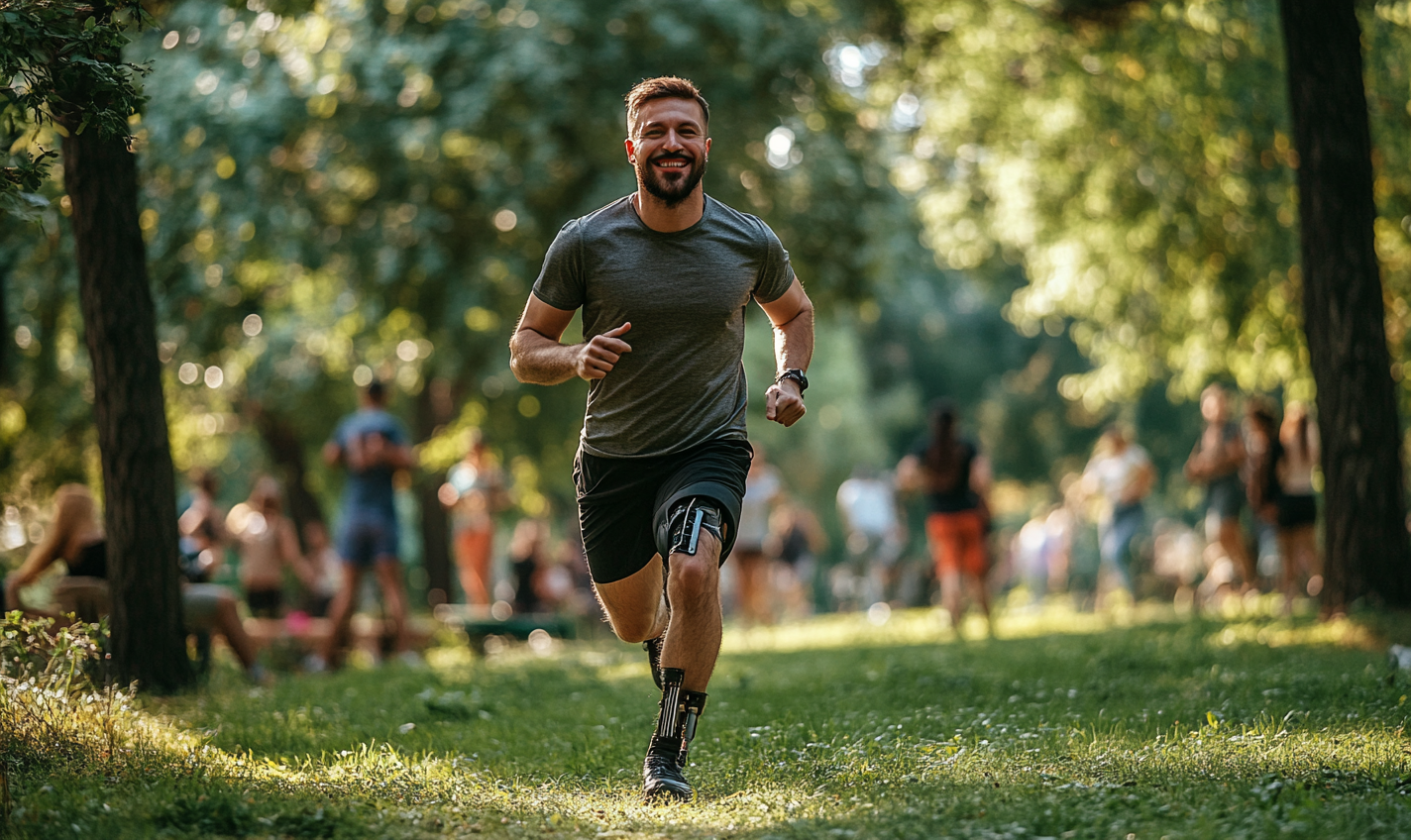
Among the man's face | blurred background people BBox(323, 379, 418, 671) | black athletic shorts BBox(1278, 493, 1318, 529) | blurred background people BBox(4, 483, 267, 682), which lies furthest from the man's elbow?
black athletic shorts BBox(1278, 493, 1318, 529)

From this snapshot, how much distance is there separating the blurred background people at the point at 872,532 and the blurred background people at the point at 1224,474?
21.7 ft

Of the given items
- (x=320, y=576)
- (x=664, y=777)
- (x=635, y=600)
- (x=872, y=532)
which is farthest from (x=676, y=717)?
(x=872, y=532)

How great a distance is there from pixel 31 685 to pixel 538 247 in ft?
30.9

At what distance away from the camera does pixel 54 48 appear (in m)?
5.40

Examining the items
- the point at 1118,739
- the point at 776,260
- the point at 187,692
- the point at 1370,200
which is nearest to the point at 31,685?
the point at 187,692

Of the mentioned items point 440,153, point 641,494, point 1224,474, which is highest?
point 440,153

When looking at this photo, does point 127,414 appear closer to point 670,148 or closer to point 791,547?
point 670,148

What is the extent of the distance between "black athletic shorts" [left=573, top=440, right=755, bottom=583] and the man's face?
0.94 meters

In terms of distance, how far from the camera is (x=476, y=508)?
15.6 meters

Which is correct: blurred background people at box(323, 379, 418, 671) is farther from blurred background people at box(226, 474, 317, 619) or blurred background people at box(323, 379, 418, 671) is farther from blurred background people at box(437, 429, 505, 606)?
blurred background people at box(437, 429, 505, 606)

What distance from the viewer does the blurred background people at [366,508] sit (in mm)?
11602

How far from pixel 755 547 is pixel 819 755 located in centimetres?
1033

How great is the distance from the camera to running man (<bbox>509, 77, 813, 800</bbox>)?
16.4ft

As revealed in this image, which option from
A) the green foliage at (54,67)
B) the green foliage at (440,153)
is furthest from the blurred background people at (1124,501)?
the green foliage at (54,67)
